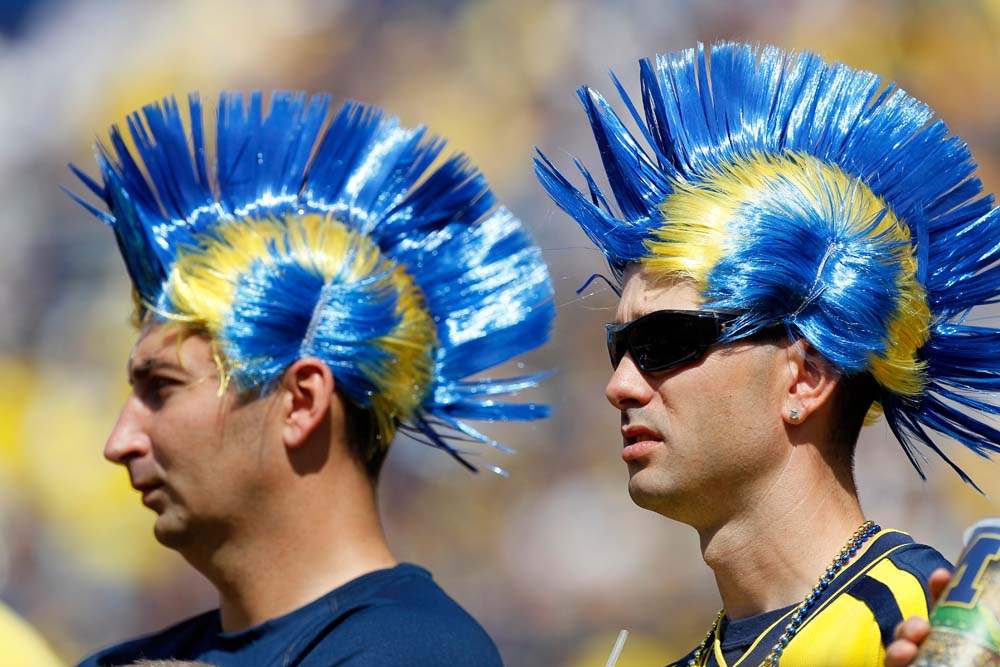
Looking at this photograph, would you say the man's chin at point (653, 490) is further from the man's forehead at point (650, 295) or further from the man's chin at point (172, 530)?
the man's chin at point (172, 530)

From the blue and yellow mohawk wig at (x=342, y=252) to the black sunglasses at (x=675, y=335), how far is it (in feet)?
2.81

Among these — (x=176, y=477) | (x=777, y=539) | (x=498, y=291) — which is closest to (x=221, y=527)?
(x=176, y=477)

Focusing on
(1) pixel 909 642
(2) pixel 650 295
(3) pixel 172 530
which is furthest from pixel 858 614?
(3) pixel 172 530

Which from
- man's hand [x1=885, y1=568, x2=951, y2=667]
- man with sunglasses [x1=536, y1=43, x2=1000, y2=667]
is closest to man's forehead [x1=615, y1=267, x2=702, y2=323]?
man with sunglasses [x1=536, y1=43, x2=1000, y2=667]

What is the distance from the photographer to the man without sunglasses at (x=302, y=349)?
292 centimetres

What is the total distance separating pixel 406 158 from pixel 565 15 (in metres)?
2.49

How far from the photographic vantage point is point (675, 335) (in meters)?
2.35

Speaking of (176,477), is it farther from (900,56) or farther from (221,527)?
(900,56)

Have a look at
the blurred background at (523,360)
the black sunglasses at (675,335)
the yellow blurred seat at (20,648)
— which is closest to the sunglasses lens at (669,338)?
the black sunglasses at (675,335)

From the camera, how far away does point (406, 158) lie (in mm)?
3275

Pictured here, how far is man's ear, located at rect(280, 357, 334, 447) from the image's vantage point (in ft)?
9.82

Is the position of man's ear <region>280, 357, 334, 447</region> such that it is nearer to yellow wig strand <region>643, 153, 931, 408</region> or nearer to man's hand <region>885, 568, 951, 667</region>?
yellow wig strand <region>643, 153, 931, 408</region>

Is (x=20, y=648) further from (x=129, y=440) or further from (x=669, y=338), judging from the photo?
(x=669, y=338)

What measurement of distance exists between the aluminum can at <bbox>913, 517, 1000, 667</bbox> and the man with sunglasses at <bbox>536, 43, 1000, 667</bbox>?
42 centimetres
